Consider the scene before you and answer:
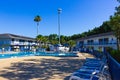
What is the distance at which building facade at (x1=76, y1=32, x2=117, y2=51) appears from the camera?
5872cm

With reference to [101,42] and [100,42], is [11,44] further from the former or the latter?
[101,42]

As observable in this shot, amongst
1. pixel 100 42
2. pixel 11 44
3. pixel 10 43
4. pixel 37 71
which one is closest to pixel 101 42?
Result: pixel 100 42

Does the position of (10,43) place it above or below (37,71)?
above

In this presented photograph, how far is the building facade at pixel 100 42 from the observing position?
193ft

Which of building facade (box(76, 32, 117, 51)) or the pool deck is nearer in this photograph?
the pool deck

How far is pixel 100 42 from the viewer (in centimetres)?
6938

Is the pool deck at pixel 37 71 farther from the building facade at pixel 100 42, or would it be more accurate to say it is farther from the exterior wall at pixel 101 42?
the exterior wall at pixel 101 42

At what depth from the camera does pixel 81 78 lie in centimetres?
902

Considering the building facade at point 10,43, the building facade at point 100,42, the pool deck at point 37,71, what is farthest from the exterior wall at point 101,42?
the pool deck at point 37,71

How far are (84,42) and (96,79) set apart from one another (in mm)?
78093

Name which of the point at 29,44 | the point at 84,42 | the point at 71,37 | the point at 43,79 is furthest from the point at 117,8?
the point at 71,37

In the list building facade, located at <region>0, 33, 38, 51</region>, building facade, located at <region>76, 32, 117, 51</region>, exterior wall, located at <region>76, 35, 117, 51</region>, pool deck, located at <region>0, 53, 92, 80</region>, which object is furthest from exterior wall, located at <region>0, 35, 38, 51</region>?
pool deck, located at <region>0, 53, 92, 80</region>

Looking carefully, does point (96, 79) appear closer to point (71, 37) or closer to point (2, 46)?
point (2, 46)

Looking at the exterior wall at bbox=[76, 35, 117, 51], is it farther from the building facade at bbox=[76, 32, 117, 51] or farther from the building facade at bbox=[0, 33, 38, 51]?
the building facade at bbox=[0, 33, 38, 51]
